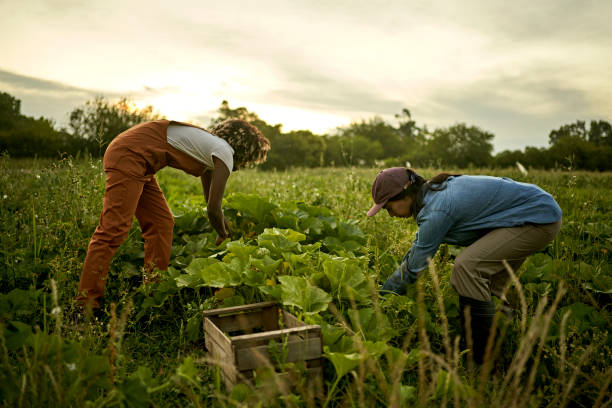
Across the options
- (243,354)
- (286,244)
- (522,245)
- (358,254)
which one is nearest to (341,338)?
(243,354)

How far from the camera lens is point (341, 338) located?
224cm

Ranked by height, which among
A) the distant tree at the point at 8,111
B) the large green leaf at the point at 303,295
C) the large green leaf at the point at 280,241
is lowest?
the large green leaf at the point at 303,295

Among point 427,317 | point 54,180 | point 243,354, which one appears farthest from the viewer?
point 54,180

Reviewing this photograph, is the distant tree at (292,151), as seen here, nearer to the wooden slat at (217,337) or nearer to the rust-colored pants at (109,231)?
the rust-colored pants at (109,231)

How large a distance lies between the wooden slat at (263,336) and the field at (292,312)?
0.15m

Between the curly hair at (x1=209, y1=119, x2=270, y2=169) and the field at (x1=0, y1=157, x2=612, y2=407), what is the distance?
688 mm

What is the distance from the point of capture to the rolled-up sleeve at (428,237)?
8.63ft

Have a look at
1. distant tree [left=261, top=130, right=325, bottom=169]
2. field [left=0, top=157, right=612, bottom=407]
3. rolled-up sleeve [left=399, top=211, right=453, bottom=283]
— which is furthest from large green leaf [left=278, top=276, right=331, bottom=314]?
distant tree [left=261, top=130, right=325, bottom=169]

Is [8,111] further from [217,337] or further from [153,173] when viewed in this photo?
[217,337]

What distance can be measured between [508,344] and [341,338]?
1.38 m

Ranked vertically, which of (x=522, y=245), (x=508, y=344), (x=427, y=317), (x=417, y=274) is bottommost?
(x=508, y=344)

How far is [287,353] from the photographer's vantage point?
2016 mm

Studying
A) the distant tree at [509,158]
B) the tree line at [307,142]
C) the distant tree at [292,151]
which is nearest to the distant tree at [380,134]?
the tree line at [307,142]

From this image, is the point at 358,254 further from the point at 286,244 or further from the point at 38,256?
the point at 38,256
